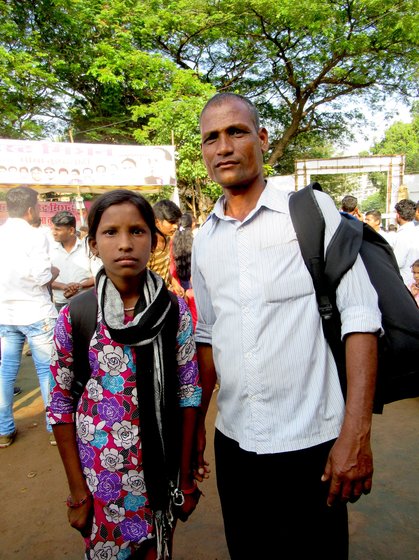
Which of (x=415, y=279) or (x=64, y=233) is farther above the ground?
(x=64, y=233)

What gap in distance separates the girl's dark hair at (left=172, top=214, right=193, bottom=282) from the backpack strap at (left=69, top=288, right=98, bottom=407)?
2480 mm

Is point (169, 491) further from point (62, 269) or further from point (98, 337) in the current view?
point (62, 269)

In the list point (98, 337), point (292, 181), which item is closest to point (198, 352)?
point (98, 337)

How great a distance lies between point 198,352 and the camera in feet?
5.08

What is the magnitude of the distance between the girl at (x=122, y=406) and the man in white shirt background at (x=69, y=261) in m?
2.57

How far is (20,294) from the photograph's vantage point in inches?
122

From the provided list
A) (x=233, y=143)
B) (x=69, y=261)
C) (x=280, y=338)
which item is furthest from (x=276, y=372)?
(x=69, y=261)

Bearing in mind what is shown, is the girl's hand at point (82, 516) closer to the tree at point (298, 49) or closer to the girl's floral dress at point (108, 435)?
the girl's floral dress at point (108, 435)

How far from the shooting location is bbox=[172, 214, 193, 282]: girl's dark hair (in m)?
3.84

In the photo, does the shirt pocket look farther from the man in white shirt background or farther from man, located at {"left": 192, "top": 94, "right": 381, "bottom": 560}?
the man in white shirt background

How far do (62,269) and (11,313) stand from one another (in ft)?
3.46

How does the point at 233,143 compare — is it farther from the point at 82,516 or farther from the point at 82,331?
the point at 82,516

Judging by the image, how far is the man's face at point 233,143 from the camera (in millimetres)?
1337

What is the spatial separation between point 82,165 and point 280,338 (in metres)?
8.72
